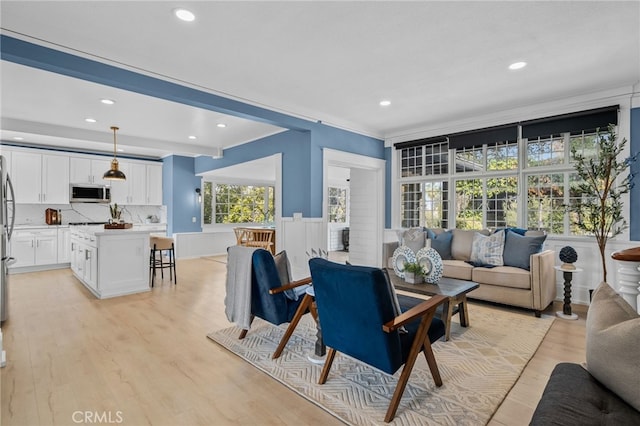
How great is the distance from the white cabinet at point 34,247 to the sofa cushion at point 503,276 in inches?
307

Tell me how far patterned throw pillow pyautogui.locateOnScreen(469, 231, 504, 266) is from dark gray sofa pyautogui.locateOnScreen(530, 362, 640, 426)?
10.2 feet

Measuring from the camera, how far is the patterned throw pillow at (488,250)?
4301mm

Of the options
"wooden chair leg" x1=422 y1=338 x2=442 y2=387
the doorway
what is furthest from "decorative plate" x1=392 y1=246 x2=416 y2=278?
the doorway

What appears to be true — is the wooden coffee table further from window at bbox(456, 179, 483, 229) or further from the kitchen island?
the kitchen island

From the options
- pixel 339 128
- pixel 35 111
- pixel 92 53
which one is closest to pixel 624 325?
pixel 92 53

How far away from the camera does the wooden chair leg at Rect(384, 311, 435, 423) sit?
193cm

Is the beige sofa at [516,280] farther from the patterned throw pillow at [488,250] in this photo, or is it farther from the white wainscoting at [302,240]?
the white wainscoting at [302,240]

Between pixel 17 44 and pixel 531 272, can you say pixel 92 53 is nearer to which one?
pixel 17 44

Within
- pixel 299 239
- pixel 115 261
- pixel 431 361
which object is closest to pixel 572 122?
pixel 431 361

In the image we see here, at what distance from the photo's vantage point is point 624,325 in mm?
1246

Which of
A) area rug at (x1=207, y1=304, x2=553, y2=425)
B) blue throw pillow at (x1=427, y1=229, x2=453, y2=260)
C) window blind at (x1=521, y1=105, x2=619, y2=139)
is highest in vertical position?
window blind at (x1=521, y1=105, x2=619, y2=139)

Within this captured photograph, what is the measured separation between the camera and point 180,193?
8.20m

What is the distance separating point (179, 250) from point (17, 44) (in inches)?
237

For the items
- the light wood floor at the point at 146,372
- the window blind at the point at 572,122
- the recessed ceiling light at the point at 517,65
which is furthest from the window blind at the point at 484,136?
the light wood floor at the point at 146,372
